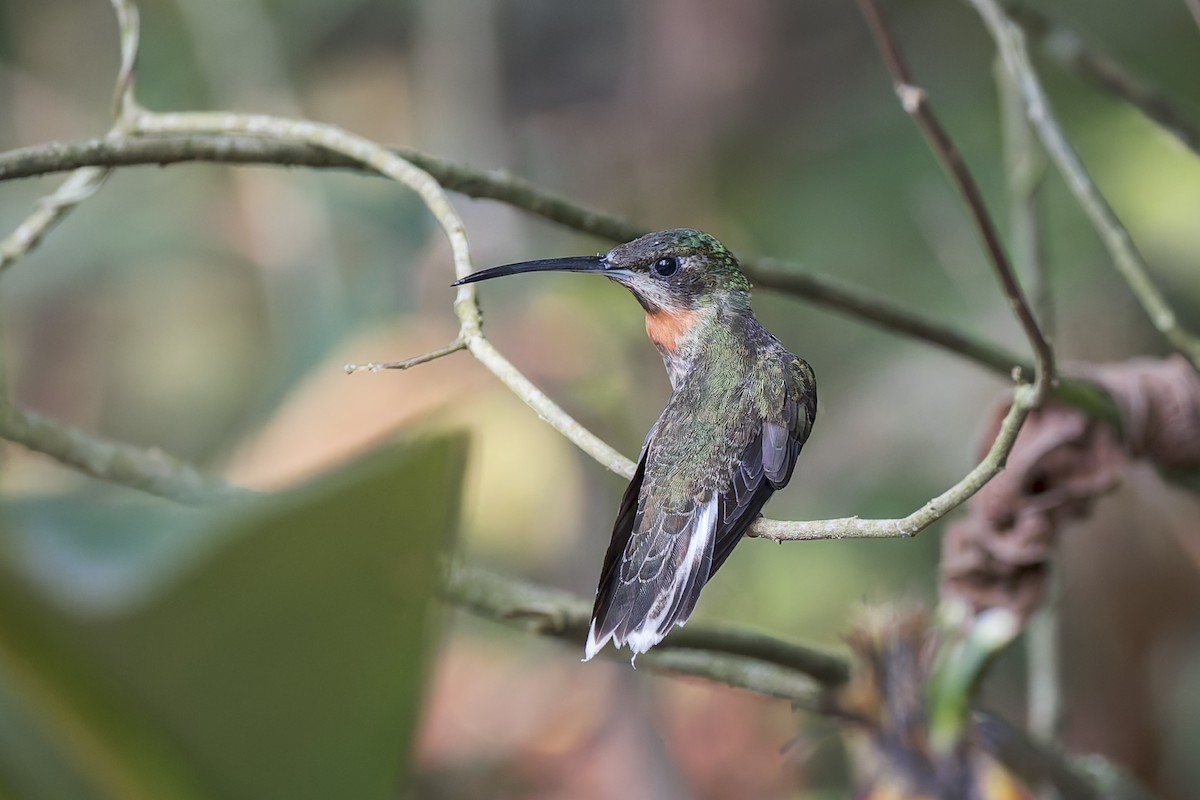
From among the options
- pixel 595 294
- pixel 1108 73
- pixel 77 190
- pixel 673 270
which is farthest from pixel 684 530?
pixel 595 294

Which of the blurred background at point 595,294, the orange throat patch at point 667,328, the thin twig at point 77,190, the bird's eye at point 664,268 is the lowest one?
the blurred background at point 595,294

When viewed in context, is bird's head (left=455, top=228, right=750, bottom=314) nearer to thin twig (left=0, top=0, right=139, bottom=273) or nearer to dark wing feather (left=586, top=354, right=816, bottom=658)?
dark wing feather (left=586, top=354, right=816, bottom=658)

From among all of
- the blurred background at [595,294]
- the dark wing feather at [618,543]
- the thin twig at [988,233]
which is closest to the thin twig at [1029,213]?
the blurred background at [595,294]

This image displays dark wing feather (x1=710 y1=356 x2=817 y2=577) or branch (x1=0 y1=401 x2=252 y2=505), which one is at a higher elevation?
dark wing feather (x1=710 y1=356 x2=817 y2=577)

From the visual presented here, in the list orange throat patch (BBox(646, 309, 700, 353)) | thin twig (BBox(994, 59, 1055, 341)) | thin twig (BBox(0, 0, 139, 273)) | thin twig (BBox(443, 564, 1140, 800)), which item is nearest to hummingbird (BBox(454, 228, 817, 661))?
orange throat patch (BBox(646, 309, 700, 353))

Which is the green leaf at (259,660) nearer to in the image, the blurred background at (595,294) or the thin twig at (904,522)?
the thin twig at (904,522)
